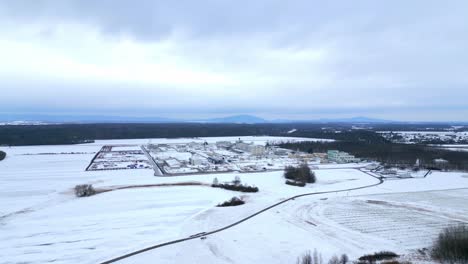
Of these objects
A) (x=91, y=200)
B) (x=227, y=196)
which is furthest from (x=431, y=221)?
(x=91, y=200)

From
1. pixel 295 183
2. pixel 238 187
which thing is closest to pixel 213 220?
pixel 238 187

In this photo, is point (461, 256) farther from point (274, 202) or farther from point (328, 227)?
point (274, 202)

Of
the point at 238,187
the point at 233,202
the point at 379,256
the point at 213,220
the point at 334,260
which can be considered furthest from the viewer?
the point at 238,187

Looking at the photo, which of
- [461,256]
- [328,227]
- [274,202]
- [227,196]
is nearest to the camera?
[461,256]

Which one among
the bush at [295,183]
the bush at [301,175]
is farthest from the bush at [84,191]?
the bush at [301,175]

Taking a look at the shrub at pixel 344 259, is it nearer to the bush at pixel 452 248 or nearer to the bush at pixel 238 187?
the bush at pixel 452 248

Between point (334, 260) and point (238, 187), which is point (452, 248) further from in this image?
point (238, 187)
